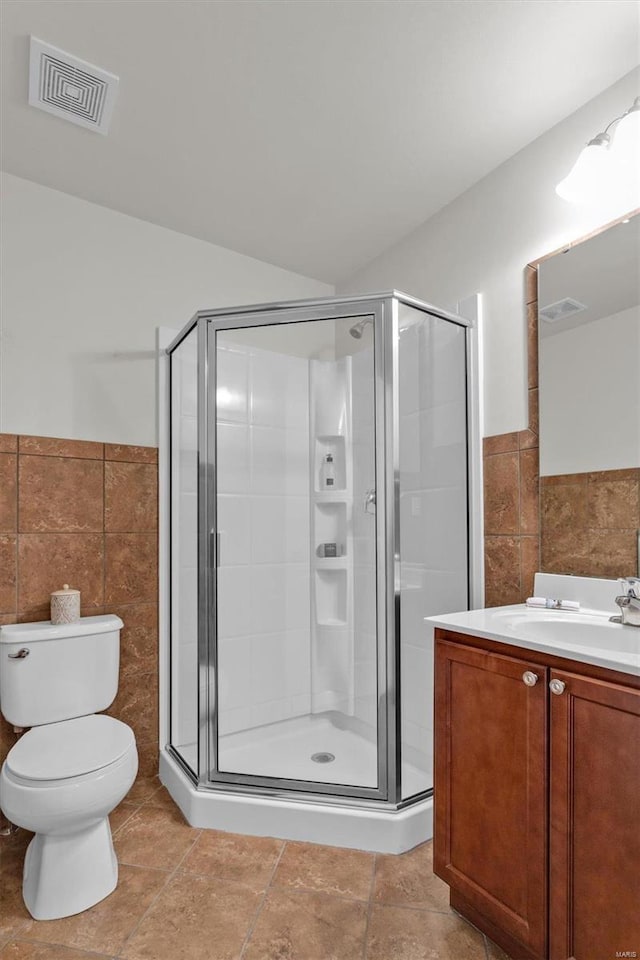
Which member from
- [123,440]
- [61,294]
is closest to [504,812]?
[123,440]

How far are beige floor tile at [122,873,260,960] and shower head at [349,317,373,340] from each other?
1888mm

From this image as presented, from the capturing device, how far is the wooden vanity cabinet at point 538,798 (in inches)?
43.3

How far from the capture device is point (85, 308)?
2.27 m

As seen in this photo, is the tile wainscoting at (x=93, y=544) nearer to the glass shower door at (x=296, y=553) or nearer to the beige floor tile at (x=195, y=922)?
the glass shower door at (x=296, y=553)

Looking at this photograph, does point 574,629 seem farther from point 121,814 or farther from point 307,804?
point 121,814

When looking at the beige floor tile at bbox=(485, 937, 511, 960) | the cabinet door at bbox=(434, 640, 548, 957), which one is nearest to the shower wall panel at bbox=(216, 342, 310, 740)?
the cabinet door at bbox=(434, 640, 548, 957)

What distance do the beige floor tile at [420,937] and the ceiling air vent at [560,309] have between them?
1.84 m

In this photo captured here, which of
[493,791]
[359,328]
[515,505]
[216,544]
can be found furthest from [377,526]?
[493,791]

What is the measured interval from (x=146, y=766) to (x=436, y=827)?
1367 mm

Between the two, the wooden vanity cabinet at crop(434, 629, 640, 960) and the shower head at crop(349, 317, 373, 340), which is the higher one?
the shower head at crop(349, 317, 373, 340)

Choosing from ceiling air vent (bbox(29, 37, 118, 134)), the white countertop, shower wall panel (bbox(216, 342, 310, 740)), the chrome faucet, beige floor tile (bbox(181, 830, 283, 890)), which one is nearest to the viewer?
the white countertop

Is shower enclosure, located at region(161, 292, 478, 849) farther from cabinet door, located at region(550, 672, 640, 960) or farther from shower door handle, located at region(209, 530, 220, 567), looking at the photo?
cabinet door, located at region(550, 672, 640, 960)

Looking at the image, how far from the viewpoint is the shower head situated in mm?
2016

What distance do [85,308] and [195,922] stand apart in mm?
2176
